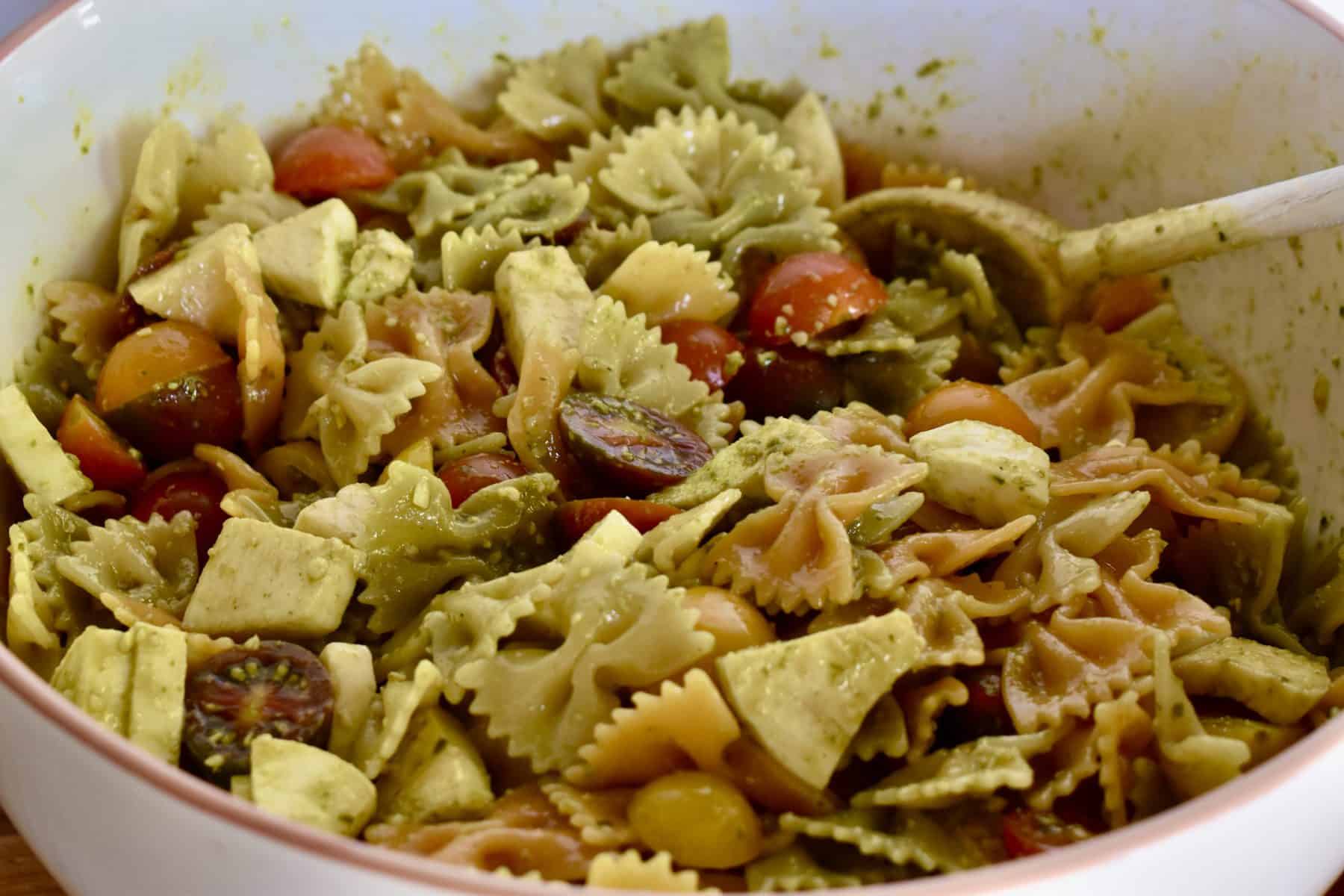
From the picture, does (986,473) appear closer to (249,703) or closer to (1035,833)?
(1035,833)

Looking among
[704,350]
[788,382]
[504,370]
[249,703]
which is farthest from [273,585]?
[788,382]

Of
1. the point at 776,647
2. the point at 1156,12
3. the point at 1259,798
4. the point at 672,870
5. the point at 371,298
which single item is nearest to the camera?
the point at 1259,798

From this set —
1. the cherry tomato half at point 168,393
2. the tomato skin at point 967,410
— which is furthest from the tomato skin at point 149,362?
the tomato skin at point 967,410

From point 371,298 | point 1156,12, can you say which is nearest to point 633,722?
point 371,298

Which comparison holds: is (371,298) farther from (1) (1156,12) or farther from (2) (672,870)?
(1) (1156,12)

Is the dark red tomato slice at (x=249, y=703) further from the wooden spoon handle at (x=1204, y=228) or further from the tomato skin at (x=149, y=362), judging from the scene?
the wooden spoon handle at (x=1204, y=228)
